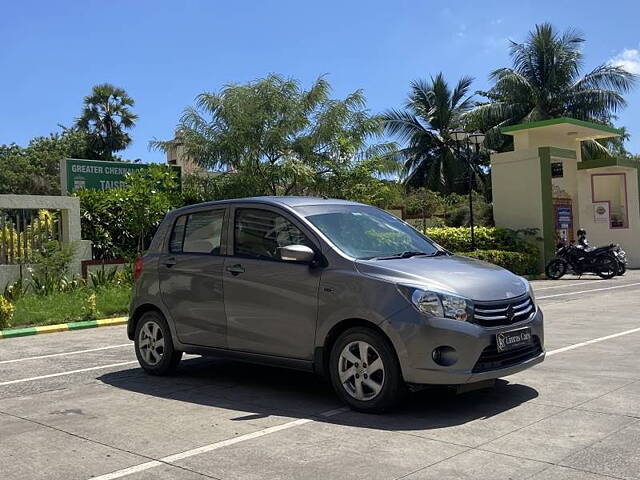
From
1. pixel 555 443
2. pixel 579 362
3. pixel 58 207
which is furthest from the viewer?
pixel 58 207

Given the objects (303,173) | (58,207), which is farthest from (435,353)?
(303,173)

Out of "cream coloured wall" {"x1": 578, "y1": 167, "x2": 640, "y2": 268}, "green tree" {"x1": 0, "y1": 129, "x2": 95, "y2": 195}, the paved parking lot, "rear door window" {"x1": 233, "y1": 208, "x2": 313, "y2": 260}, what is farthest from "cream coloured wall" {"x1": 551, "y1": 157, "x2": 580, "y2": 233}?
"green tree" {"x1": 0, "y1": 129, "x2": 95, "y2": 195}

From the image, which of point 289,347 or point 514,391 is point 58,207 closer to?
point 289,347

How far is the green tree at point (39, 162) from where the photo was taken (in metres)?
42.7

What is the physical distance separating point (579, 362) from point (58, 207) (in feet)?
43.5

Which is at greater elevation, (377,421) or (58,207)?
(58,207)

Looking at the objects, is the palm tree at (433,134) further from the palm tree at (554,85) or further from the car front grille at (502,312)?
the car front grille at (502,312)

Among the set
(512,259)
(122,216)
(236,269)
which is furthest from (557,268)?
(236,269)

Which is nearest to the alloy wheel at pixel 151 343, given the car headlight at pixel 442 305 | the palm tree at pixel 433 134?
the car headlight at pixel 442 305

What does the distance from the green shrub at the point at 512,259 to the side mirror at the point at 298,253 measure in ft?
55.9

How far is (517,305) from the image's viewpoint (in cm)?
582

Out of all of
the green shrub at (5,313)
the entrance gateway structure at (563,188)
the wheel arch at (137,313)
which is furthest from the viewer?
the entrance gateway structure at (563,188)

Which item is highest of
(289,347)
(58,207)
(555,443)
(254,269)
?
(58,207)

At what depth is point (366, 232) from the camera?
6.55 meters
